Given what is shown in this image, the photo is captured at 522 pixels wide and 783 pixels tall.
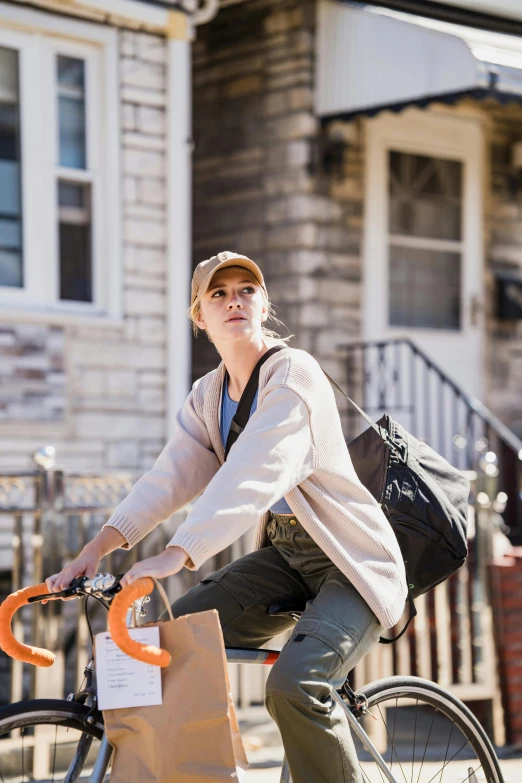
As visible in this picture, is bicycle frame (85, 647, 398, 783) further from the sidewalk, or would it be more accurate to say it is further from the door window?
the door window

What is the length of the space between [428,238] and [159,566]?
7961 mm

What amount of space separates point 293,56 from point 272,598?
6.91m

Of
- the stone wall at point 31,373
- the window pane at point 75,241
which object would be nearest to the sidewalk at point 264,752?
the stone wall at point 31,373

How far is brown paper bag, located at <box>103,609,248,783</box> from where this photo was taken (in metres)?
2.58

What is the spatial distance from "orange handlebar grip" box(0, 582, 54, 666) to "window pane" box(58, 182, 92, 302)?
5409 millimetres

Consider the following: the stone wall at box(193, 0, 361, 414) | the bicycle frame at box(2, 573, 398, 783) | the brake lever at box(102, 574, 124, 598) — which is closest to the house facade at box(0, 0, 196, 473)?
the stone wall at box(193, 0, 361, 414)

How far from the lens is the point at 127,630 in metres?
2.49

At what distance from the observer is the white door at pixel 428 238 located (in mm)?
9758

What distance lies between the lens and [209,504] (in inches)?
105

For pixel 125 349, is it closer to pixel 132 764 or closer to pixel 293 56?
pixel 293 56

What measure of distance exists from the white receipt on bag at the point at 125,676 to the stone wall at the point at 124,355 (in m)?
5.11

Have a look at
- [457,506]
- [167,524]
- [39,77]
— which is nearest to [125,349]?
[39,77]

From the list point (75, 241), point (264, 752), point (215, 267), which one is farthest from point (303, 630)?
point (75, 241)

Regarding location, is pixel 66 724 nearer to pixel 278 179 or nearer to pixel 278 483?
pixel 278 483
